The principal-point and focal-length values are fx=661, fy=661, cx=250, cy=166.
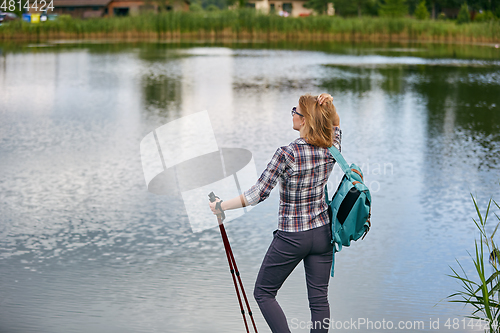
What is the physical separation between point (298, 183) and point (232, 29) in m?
43.2

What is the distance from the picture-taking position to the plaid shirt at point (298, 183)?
3.19 m

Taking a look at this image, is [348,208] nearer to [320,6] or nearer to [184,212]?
[184,212]

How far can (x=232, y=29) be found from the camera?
45.3 metres

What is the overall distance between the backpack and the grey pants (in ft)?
0.22

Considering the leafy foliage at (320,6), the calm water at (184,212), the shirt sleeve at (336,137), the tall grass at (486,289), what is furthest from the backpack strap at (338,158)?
the leafy foliage at (320,6)

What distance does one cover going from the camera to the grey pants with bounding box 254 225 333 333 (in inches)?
128

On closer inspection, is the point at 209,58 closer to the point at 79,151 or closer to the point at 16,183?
the point at 79,151

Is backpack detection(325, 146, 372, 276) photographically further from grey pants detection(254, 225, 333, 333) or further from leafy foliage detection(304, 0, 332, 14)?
leafy foliage detection(304, 0, 332, 14)

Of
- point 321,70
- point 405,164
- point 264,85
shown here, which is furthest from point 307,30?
point 405,164

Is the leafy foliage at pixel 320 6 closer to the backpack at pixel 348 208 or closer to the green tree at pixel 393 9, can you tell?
the green tree at pixel 393 9

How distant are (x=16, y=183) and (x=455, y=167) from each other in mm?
5481

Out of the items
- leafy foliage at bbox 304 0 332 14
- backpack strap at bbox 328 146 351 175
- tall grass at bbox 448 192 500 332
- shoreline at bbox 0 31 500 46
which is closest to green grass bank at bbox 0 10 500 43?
shoreline at bbox 0 31 500 46

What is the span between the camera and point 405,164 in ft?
28.9

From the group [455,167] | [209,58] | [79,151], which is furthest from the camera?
[209,58]
